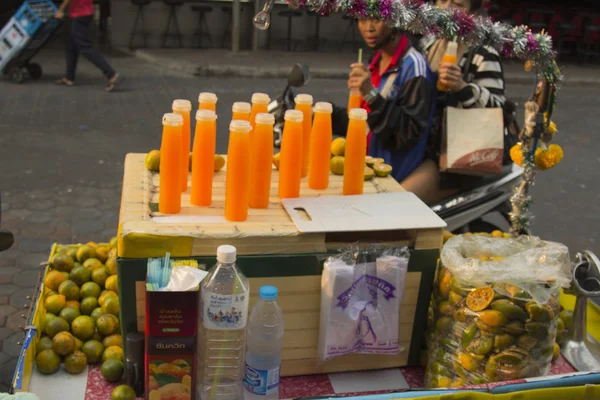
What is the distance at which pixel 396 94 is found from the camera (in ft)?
11.2

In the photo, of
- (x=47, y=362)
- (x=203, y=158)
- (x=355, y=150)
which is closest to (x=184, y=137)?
(x=203, y=158)

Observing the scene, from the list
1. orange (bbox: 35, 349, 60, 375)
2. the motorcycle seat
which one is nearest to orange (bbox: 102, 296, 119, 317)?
orange (bbox: 35, 349, 60, 375)

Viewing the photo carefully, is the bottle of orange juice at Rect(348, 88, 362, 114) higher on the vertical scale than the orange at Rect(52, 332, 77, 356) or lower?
higher

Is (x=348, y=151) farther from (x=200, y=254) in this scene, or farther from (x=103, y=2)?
(x=103, y=2)

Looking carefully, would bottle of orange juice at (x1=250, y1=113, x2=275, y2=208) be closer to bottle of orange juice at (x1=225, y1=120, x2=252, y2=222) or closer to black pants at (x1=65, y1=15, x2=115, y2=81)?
bottle of orange juice at (x1=225, y1=120, x2=252, y2=222)

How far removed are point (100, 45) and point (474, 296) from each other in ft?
37.5

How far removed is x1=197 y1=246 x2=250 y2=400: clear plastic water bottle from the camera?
6.23 ft

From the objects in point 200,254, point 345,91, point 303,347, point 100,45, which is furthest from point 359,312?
point 100,45

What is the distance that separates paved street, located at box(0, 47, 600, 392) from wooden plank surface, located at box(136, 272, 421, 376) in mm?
1861

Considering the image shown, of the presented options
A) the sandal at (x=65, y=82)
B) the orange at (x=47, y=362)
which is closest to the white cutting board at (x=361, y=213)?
the orange at (x=47, y=362)

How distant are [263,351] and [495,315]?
0.67 meters

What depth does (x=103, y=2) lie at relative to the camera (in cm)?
1338

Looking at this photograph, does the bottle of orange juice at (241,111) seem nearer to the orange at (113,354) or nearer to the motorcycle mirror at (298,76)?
the orange at (113,354)

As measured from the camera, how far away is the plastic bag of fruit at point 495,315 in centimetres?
203
